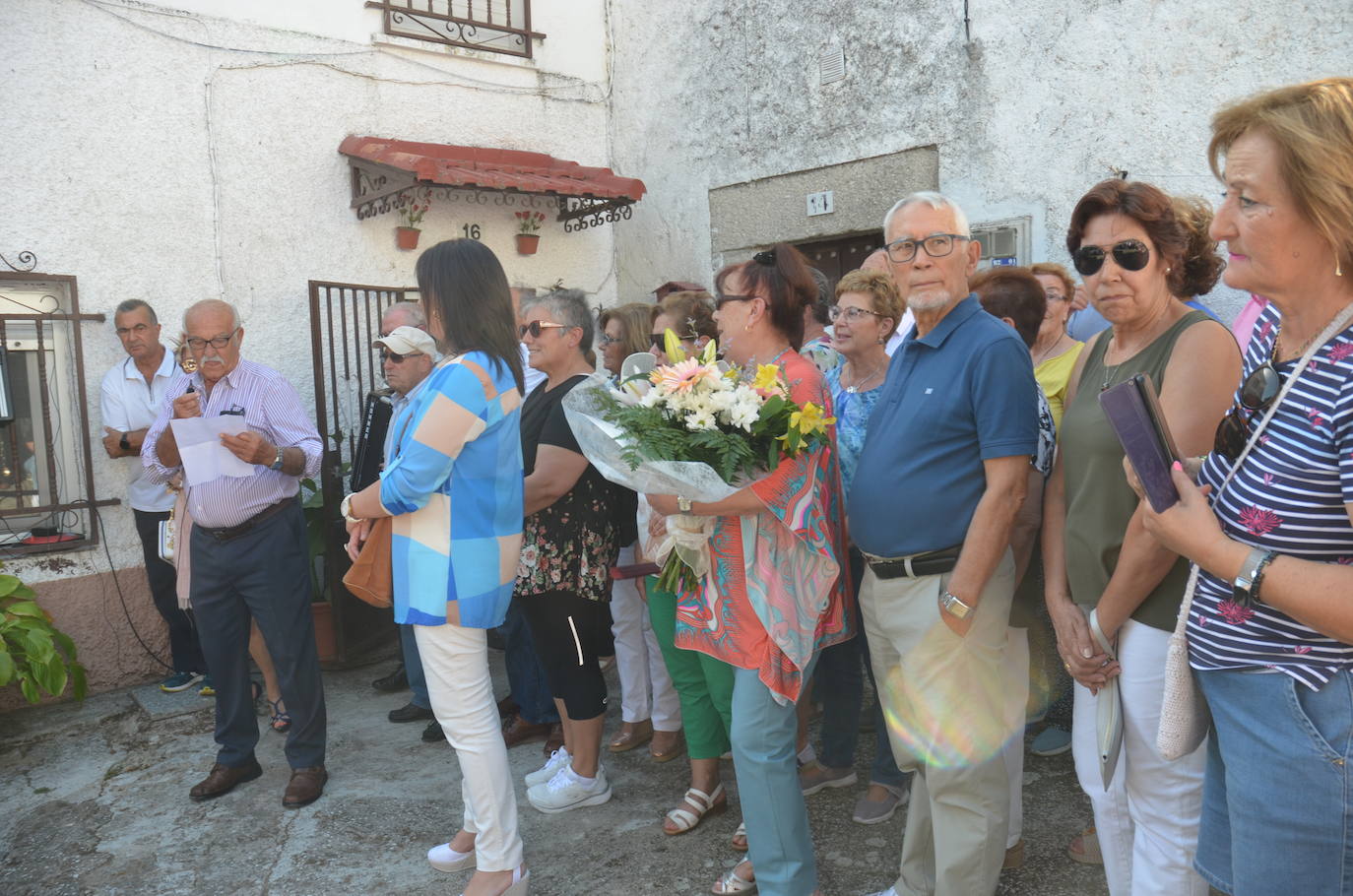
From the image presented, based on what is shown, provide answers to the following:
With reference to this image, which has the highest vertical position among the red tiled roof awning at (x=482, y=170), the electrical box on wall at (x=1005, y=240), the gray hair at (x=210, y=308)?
the red tiled roof awning at (x=482, y=170)

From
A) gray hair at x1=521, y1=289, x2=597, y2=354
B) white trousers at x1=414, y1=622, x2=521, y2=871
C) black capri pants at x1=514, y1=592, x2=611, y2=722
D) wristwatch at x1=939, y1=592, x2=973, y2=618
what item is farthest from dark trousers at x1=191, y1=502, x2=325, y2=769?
wristwatch at x1=939, y1=592, x2=973, y2=618

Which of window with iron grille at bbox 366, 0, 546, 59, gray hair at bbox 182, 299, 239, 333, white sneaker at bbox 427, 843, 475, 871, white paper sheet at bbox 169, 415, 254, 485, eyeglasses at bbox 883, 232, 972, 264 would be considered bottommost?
white sneaker at bbox 427, 843, 475, 871

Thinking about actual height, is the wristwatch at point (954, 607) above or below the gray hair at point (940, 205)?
below

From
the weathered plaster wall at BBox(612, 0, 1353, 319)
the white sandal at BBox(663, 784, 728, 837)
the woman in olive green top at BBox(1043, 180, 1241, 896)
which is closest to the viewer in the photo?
the woman in olive green top at BBox(1043, 180, 1241, 896)

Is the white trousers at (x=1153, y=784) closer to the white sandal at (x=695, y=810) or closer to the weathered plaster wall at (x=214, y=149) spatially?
the white sandal at (x=695, y=810)

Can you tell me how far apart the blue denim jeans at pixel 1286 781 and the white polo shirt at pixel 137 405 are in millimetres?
5773

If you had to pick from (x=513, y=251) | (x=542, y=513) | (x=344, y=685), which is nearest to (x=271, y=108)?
(x=513, y=251)

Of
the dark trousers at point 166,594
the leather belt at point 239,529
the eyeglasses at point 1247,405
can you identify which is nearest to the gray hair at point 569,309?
the leather belt at point 239,529

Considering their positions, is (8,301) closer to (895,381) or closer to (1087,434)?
(895,381)

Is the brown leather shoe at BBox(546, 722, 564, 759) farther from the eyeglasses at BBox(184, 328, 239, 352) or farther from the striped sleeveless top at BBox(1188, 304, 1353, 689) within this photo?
the striped sleeveless top at BBox(1188, 304, 1353, 689)

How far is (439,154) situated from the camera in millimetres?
7188

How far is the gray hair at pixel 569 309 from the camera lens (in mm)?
3988

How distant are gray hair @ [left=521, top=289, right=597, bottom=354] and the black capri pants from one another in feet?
3.50

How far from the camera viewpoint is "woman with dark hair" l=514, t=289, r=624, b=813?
378 cm
